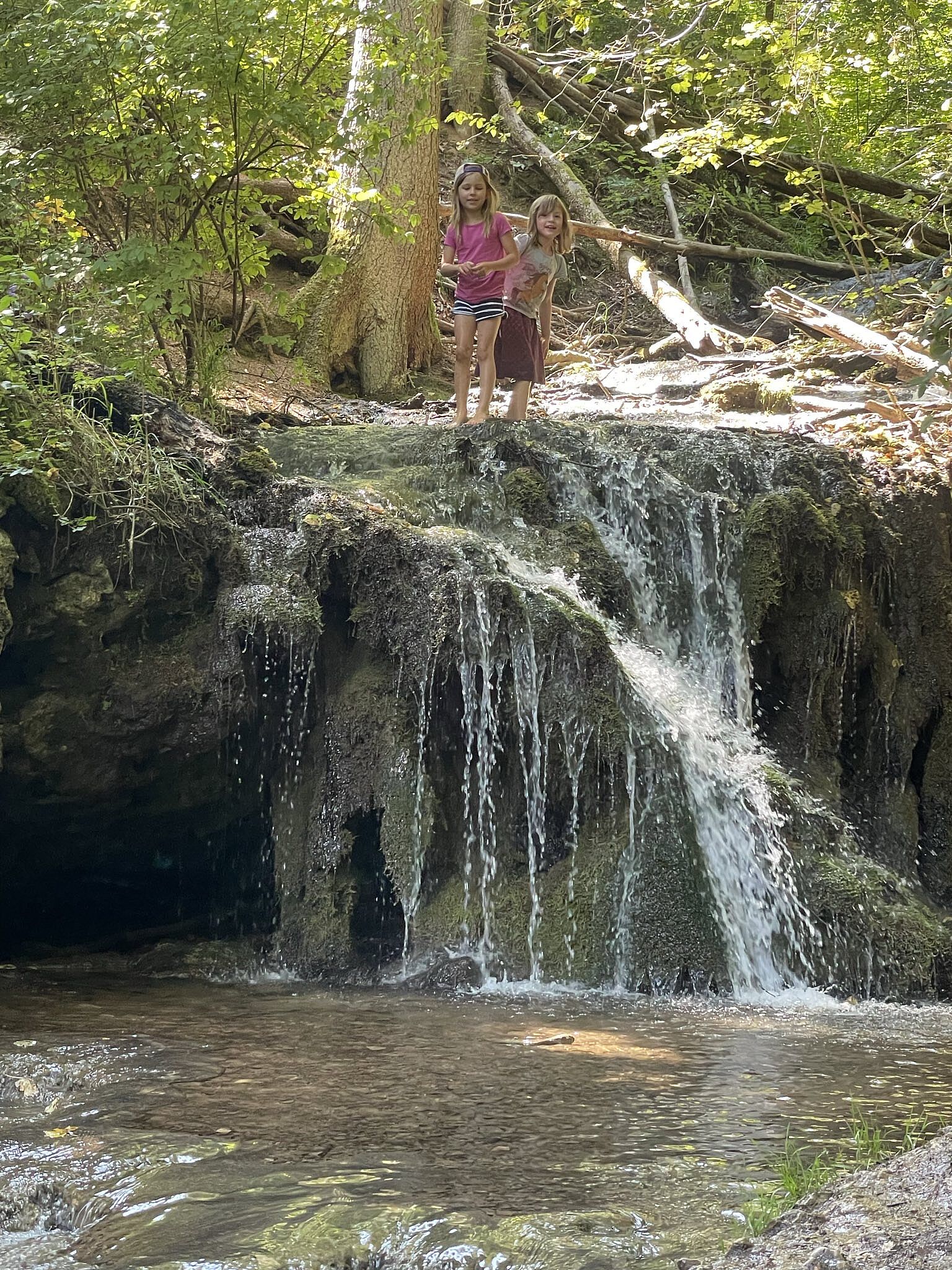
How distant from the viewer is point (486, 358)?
898 centimetres

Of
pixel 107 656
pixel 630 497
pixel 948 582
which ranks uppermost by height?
pixel 630 497

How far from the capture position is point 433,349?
13.0 meters

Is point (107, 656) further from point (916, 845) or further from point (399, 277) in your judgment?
point (399, 277)

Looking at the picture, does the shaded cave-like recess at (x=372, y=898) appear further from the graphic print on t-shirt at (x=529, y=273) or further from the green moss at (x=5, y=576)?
the graphic print on t-shirt at (x=529, y=273)

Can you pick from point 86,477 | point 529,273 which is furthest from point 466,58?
point 86,477

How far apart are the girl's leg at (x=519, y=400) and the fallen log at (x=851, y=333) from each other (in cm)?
306

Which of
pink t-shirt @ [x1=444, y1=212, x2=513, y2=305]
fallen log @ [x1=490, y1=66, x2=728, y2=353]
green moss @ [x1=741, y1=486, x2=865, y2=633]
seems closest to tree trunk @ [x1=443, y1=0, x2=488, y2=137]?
fallen log @ [x1=490, y1=66, x2=728, y2=353]

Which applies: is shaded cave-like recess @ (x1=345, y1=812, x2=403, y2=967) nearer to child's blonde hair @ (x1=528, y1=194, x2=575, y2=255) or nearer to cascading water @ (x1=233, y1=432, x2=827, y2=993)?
cascading water @ (x1=233, y1=432, x2=827, y2=993)

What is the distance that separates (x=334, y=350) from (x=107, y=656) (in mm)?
6210

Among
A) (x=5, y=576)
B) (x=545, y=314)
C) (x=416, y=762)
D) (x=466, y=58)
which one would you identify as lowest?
(x=416, y=762)

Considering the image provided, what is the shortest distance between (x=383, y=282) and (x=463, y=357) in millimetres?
3623

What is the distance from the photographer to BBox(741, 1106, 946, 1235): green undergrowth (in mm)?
2715

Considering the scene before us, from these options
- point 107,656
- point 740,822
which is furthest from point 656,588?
point 107,656

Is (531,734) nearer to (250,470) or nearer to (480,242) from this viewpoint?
(250,470)
